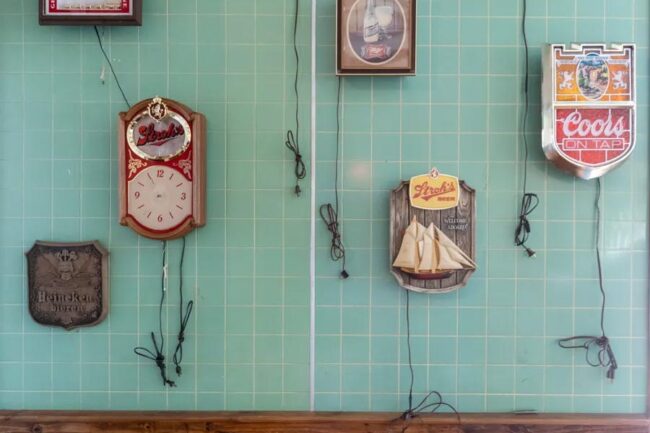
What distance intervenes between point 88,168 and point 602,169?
2001mm

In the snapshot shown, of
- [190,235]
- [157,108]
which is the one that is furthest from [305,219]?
[157,108]

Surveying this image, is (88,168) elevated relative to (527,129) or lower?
lower

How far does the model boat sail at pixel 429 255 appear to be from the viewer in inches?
77.5

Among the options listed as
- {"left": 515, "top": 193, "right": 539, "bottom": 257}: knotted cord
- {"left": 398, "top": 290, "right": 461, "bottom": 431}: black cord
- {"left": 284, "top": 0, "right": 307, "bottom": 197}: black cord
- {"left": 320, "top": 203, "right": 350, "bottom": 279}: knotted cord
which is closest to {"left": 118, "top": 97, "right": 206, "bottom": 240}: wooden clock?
{"left": 284, "top": 0, "right": 307, "bottom": 197}: black cord

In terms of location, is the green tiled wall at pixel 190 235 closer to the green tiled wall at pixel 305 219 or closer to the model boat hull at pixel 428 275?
the green tiled wall at pixel 305 219

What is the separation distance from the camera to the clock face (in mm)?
1972

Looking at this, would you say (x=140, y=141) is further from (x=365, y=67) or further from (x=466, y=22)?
(x=466, y=22)

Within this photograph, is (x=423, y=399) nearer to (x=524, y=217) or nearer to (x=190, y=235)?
(x=524, y=217)

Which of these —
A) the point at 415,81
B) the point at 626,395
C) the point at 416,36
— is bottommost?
the point at 626,395

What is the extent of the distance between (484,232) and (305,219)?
71 centimetres

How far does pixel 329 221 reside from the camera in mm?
2061

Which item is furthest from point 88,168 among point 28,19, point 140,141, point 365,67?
point 365,67

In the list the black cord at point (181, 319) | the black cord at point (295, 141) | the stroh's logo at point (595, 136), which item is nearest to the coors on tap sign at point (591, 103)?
the stroh's logo at point (595, 136)

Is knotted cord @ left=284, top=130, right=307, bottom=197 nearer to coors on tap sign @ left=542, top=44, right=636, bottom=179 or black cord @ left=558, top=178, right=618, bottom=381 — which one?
coors on tap sign @ left=542, top=44, right=636, bottom=179
